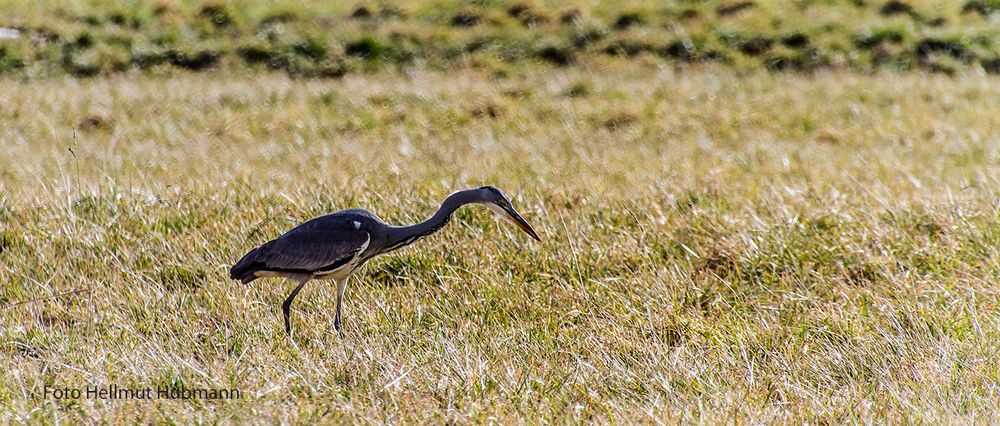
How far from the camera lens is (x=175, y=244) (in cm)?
646

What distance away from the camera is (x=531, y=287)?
19.9 feet

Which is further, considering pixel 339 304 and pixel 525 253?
pixel 525 253

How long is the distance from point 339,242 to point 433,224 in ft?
1.53

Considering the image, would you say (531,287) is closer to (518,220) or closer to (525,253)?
(525,253)

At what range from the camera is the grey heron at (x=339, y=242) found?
519 cm

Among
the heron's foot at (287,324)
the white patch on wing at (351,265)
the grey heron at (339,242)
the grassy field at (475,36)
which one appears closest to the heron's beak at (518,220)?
the grey heron at (339,242)

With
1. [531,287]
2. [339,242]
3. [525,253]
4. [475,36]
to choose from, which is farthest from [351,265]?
[475,36]

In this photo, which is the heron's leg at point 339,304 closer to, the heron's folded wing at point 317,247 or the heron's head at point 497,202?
the heron's folded wing at point 317,247

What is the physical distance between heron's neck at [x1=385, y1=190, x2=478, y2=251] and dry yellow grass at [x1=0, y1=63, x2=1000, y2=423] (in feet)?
1.54

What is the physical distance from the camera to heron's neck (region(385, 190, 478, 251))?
5.23 m

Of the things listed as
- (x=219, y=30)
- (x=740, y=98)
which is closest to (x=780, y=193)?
(x=740, y=98)

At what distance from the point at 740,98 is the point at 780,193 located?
6.26 m

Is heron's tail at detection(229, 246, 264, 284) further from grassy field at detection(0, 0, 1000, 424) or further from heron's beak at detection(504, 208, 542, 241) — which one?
heron's beak at detection(504, 208, 542, 241)

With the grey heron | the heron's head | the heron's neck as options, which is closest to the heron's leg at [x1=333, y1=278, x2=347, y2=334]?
the grey heron
